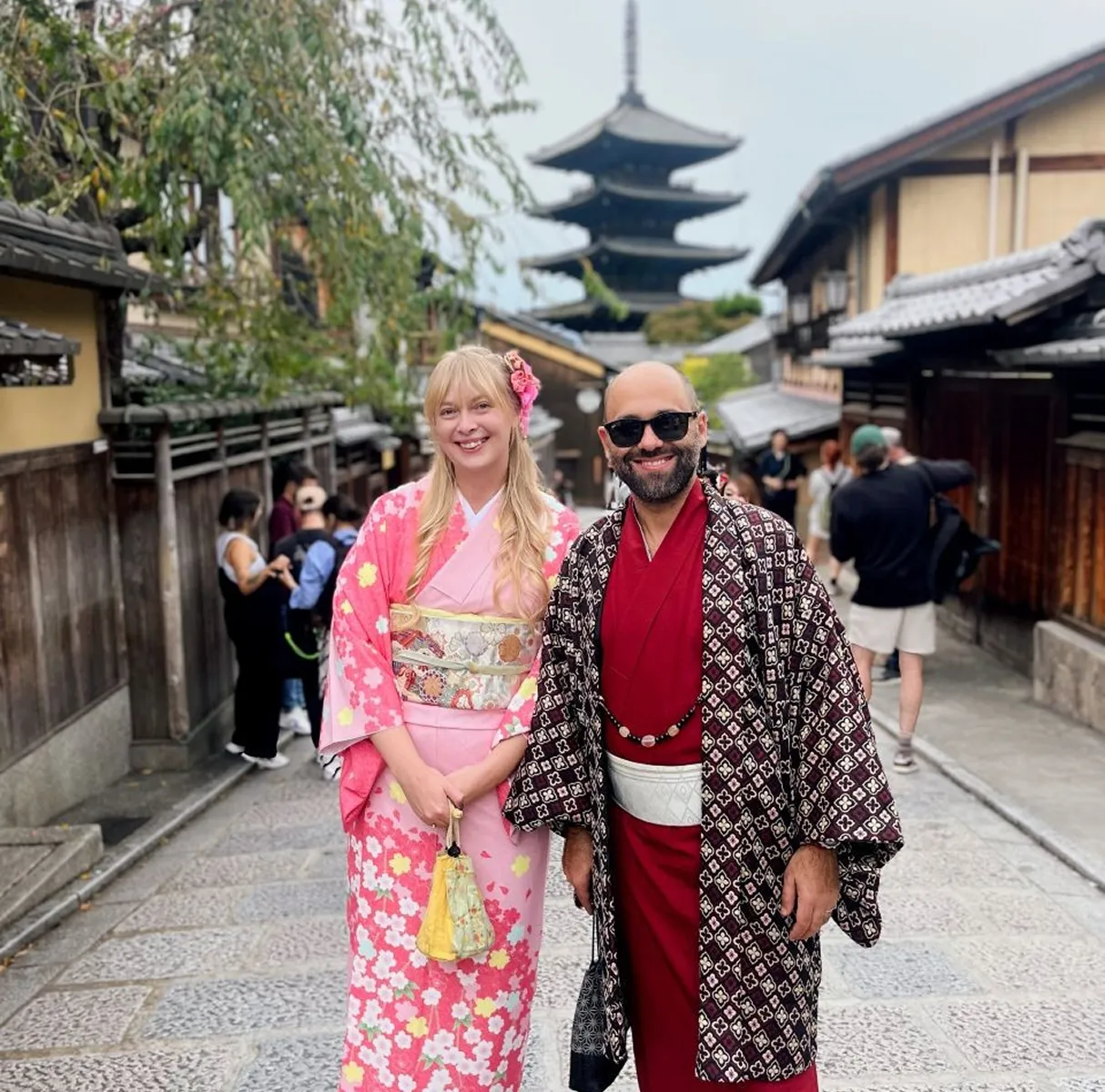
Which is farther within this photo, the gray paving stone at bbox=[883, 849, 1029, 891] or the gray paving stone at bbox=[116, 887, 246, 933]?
the gray paving stone at bbox=[883, 849, 1029, 891]

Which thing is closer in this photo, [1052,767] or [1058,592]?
[1052,767]

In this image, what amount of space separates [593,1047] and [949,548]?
549 centimetres

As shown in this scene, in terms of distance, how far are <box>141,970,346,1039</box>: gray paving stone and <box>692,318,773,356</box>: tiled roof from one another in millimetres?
34412

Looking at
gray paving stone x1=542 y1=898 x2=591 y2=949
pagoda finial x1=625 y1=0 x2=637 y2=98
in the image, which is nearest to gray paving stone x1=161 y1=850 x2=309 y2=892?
gray paving stone x1=542 y1=898 x2=591 y2=949

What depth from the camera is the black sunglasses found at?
2.54m

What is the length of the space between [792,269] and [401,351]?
1677 centimetres

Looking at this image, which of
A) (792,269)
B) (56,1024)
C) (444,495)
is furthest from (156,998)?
(792,269)

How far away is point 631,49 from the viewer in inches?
2103

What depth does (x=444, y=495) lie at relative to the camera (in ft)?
9.39

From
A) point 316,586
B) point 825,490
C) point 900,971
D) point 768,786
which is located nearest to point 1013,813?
point 900,971

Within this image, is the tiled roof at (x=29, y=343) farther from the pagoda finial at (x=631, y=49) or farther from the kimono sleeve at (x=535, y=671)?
the pagoda finial at (x=631, y=49)

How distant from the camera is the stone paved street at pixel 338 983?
3.36 m

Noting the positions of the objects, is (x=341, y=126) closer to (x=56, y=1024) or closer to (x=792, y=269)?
(x=56, y=1024)

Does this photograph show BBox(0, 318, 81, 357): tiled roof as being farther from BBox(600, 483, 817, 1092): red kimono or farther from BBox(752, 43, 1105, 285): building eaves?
BBox(752, 43, 1105, 285): building eaves
